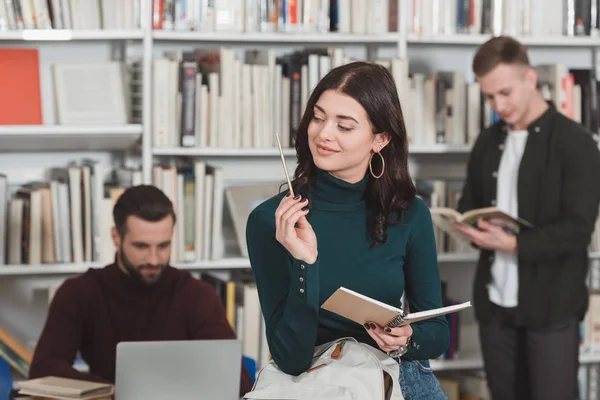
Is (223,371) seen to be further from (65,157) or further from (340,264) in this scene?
(65,157)

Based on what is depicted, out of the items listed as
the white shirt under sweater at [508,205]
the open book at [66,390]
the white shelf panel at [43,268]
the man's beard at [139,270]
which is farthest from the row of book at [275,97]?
the open book at [66,390]

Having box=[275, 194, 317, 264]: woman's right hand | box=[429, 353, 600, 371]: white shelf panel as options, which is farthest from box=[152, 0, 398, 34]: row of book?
box=[275, 194, 317, 264]: woman's right hand

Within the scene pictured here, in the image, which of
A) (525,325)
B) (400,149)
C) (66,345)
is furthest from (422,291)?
(525,325)

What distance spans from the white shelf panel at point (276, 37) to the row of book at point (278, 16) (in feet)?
0.08

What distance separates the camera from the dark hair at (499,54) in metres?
2.90

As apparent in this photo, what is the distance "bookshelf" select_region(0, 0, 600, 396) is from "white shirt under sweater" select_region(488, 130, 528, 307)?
0.36 m

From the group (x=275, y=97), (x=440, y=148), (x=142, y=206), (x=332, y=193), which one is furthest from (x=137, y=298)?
(x=440, y=148)

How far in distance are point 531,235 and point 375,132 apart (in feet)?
4.51

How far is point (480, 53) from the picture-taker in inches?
116

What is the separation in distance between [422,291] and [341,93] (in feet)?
1.30

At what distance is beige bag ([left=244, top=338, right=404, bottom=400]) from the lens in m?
1.48

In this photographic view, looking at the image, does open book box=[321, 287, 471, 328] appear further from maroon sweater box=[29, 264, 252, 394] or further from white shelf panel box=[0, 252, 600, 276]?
white shelf panel box=[0, 252, 600, 276]

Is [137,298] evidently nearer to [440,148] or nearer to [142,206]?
[142,206]

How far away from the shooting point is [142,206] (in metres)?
2.60
